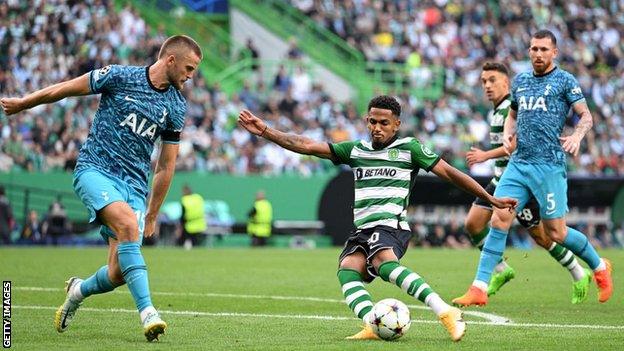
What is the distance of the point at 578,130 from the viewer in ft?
40.0

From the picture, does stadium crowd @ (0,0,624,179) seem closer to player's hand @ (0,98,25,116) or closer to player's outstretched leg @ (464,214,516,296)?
player's outstretched leg @ (464,214,516,296)

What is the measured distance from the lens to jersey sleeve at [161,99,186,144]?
1008 centimetres

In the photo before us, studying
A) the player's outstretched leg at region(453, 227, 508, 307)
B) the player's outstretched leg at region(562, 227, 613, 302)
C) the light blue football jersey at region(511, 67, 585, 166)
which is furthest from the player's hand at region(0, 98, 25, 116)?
the player's outstretched leg at region(562, 227, 613, 302)

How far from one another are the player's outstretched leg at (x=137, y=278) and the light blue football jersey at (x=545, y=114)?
499 cm

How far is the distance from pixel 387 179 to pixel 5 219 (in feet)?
68.5

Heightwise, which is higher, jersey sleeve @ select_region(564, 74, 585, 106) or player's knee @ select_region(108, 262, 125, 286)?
jersey sleeve @ select_region(564, 74, 585, 106)

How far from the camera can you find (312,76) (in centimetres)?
3816

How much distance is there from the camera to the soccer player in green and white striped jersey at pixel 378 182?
9867 millimetres

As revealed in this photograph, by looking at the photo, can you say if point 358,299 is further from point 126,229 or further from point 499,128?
point 499,128

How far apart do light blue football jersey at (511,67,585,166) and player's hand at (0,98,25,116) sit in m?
5.60

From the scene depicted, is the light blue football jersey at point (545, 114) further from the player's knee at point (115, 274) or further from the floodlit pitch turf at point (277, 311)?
the player's knee at point (115, 274)

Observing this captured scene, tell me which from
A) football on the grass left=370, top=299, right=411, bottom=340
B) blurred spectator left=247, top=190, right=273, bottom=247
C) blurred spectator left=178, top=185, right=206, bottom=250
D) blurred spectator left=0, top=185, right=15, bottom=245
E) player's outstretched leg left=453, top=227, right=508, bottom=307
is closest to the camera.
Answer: football on the grass left=370, top=299, right=411, bottom=340

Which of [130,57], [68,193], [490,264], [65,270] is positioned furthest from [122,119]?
[130,57]

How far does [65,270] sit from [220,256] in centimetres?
660
